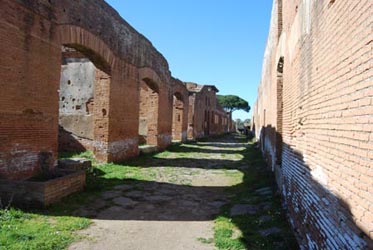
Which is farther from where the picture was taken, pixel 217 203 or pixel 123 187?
pixel 123 187

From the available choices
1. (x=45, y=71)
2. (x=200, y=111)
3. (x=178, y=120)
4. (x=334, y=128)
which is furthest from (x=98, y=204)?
(x=200, y=111)

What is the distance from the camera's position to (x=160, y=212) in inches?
244

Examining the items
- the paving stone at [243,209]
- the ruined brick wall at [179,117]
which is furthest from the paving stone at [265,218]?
the ruined brick wall at [179,117]

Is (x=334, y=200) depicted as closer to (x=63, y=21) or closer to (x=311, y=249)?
(x=311, y=249)

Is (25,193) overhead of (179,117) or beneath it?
beneath

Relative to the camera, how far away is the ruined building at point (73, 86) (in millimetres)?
6590

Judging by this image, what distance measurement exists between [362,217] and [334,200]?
0.68 meters

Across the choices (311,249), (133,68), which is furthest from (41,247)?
(133,68)

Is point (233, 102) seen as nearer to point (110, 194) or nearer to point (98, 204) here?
point (110, 194)

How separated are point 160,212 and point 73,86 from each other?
26.1 feet

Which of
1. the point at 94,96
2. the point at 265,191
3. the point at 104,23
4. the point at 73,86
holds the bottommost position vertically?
the point at 265,191

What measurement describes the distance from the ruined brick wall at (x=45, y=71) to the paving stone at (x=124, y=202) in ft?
5.88

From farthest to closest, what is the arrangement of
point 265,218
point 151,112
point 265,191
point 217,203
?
point 151,112
point 265,191
point 217,203
point 265,218

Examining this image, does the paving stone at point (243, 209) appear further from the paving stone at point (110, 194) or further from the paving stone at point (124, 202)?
the paving stone at point (110, 194)
